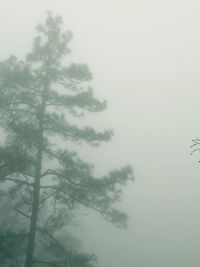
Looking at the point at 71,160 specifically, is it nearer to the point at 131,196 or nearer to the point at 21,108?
the point at 21,108

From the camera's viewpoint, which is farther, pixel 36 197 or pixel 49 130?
pixel 49 130

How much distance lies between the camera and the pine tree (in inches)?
483

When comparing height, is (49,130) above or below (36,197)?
above

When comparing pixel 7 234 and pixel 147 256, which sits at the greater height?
pixel 147 256

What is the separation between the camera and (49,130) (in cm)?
1307

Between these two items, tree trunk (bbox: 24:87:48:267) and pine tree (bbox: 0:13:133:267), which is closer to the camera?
tree trunk (bbox: 24:87:48:267)

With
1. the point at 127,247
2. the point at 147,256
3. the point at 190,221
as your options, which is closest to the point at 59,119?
the point at 147,256

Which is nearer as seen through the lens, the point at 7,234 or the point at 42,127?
the point at 7,234

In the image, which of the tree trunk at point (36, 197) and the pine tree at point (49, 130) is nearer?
the tree trunk at point (36, 197)

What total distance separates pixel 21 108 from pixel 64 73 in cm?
177

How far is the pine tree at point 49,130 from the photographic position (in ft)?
40.2

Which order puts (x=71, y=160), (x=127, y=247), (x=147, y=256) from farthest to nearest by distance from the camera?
(x=127, y=247)
(x=147, y=256)
(x=71, y=160)

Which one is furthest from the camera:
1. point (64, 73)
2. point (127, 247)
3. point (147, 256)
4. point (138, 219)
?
point (138, 219)

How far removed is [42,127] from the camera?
12.7m
